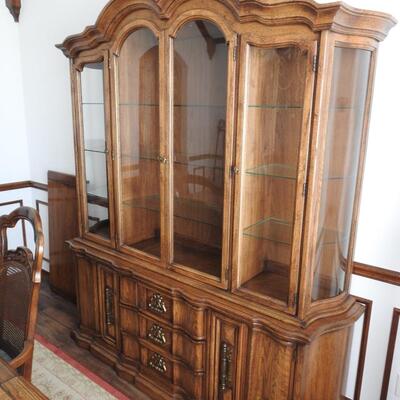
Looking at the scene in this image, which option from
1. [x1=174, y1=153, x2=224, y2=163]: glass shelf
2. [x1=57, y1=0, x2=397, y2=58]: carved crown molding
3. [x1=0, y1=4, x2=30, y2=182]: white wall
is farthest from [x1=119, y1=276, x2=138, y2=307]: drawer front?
[x1=0, y1=4, x2=30, y2=182]: white wall

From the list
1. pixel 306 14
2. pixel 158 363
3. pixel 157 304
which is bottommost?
pixel 158 363

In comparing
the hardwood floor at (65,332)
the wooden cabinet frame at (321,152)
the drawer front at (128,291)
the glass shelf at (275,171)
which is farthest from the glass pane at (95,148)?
the wooden cabinet frame at (321,152)

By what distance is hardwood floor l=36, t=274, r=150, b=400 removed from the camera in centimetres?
198

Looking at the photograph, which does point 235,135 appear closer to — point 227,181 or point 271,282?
point 227,181

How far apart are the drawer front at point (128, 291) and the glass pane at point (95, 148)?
284 millimetres

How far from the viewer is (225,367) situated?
1.59m

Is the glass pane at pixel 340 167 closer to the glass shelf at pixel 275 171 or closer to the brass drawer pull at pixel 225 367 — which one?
the glass shelf at pixel 275 171

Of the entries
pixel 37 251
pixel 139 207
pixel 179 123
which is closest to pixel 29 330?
pixel 37 251

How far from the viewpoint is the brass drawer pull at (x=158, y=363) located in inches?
72.0

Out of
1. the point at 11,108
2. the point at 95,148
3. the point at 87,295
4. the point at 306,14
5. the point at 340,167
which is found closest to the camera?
the point at 306,14

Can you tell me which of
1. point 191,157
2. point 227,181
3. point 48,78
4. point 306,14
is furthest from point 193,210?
point 48,78

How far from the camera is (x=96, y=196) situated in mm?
2057

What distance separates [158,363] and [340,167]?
1.25 meters

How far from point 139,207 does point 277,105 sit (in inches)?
34.4
